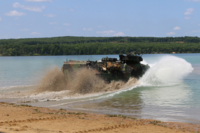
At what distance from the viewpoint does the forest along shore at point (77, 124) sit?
27.8 ft

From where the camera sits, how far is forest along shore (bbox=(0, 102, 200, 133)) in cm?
846

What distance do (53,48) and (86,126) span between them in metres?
123

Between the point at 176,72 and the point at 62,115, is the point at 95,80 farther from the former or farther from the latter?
the point at 176,72

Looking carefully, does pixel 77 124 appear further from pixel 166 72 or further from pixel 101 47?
pixel 101 47

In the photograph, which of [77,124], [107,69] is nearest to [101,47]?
[107,69]

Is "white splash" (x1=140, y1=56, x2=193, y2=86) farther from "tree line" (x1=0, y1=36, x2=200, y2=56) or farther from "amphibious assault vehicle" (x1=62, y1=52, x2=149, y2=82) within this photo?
"tree line" (x1=0, y1=36, x2=200, y2=56)

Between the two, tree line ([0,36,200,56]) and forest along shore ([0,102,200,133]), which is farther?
tree line ([0,36,200,56])

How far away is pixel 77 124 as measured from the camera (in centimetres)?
928

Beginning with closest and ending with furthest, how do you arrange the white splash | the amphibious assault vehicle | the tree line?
the amphibious assault vehicle
the white splash
the tree line

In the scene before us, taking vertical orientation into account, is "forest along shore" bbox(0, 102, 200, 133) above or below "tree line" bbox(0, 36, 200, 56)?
below

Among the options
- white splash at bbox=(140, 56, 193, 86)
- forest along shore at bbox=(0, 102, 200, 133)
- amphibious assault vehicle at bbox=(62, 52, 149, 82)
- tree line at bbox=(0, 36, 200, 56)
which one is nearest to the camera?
forest along shore at bbox=(0, 102, 200, 133)

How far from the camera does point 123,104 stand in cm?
1419

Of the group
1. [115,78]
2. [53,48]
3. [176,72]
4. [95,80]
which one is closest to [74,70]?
[95,80]

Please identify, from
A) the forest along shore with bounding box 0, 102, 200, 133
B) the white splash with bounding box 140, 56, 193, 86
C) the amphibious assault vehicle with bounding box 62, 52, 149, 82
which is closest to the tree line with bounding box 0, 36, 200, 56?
the white splash with bounding box 140, 56, 193, 86
